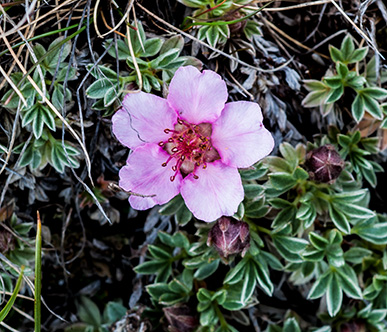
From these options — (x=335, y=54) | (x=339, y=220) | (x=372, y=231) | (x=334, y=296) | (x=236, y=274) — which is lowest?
(x=334, y=296)

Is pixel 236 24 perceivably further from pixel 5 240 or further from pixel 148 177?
pixel 5 240

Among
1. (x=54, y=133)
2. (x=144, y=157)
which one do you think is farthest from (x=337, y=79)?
(x=54, y=133)

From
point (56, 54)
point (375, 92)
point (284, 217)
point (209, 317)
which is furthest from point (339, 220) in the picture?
point (56, 54)

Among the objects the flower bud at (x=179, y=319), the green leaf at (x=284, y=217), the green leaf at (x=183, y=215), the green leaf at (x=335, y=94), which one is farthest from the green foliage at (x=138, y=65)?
the flower bud at (x=179, y=319)

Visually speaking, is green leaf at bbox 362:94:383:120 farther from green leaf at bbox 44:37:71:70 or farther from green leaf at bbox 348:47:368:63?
green leaf at bbox 44:37:71:70

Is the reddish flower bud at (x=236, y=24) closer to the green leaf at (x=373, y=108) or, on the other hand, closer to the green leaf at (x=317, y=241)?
the green leaf at (x=373, y=108)

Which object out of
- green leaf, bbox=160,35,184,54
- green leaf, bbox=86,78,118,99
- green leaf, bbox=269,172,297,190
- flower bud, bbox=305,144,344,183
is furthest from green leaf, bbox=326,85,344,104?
green leaf, bbox=86,78,118,99
